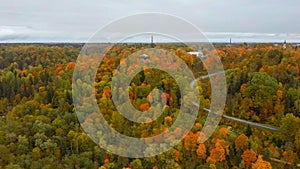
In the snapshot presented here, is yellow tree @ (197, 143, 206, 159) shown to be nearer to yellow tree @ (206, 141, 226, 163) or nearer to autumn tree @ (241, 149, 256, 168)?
yellow tree @ (206, 141, 226, 163)

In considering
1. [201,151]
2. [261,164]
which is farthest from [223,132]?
[261,164]

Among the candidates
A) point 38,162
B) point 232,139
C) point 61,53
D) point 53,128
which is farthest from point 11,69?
point 232,139

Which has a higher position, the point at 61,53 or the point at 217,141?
the point at 61,53

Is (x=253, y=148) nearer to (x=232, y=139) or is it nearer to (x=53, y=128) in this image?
(x=232, y=139)

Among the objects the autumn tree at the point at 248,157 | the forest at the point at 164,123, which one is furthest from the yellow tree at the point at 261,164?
the autumn tree at the point at 248,157

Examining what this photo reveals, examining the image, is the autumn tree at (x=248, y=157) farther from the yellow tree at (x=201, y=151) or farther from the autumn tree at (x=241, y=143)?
the yellow tree at (x=201, y=151)

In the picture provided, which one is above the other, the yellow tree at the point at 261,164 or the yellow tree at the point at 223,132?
the yellow tree at the point at 223,132

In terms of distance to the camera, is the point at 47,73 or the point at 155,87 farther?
the point at 47,73

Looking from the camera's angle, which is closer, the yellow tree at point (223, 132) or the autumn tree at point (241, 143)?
the autumn tree at point (241, 143)

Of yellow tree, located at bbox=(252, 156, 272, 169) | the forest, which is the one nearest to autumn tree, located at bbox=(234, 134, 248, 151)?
the forest
